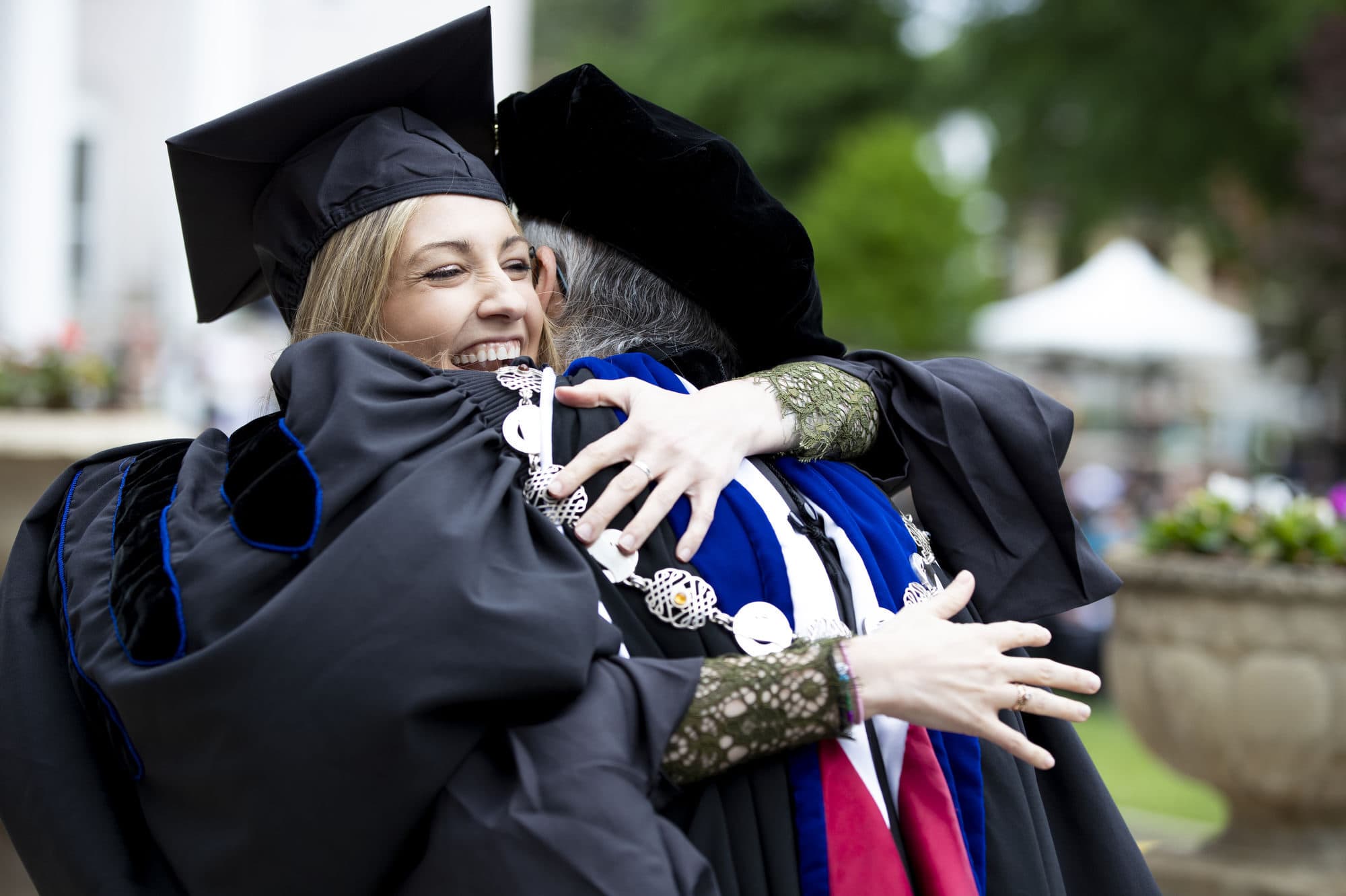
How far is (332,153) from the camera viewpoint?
2.17 m

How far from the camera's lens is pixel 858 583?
183cm

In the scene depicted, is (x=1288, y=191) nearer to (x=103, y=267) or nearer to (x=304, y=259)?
(x=103, y=267)

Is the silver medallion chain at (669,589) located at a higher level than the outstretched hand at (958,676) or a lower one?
higher

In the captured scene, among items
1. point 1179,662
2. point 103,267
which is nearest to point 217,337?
point 103,267

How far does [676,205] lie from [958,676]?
0.87m

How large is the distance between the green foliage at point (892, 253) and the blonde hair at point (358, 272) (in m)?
15.1

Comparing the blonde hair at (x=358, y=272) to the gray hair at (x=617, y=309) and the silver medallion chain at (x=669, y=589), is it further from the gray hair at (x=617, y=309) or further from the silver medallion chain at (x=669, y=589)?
the silver medallion chain at (x=669, y=589)

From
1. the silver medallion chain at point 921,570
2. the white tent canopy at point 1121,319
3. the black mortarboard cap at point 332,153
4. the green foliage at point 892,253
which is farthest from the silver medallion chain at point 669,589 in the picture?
the green foliage at point 892,253

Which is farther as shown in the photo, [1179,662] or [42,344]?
[42,344]

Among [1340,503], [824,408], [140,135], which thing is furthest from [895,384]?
[140,135]

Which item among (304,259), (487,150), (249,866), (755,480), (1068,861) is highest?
(487,150)

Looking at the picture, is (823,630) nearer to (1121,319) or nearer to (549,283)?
(549,283)

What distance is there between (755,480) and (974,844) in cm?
61

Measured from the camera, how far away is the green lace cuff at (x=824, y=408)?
199cm
